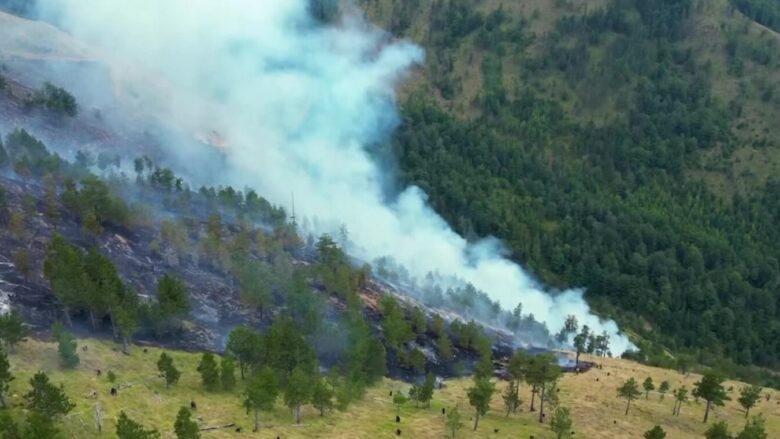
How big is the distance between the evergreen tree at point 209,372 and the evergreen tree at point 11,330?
824 inches

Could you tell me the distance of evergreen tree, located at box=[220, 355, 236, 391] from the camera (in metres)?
92.1

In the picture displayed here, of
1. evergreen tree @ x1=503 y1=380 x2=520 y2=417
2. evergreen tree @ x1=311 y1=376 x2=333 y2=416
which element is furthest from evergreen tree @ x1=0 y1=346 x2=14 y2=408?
evergreen tree @ x1=503 y1=380 x2=520 y2=417

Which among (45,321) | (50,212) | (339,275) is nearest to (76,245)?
(50,212)

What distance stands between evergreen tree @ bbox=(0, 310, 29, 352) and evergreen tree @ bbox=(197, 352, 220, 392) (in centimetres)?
2094

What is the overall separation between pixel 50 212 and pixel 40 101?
237ft

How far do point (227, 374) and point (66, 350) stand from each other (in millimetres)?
19612

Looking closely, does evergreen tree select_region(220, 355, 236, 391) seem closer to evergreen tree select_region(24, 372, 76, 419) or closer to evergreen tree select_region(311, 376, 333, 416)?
evergreen tree select_region(311, 376, 333, 416)

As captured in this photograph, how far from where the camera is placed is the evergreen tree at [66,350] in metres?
82.8

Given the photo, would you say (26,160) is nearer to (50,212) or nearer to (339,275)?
(50,212)

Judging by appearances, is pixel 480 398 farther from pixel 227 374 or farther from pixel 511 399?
pixel 227 374

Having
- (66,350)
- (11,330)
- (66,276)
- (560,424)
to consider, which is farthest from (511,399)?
(11,330)

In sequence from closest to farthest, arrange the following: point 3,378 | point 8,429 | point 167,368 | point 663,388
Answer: point 8,429 → point 3,378 → point 167,368 → point 663,388

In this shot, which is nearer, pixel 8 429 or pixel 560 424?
pixel 8 429

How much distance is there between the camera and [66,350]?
271 ft
